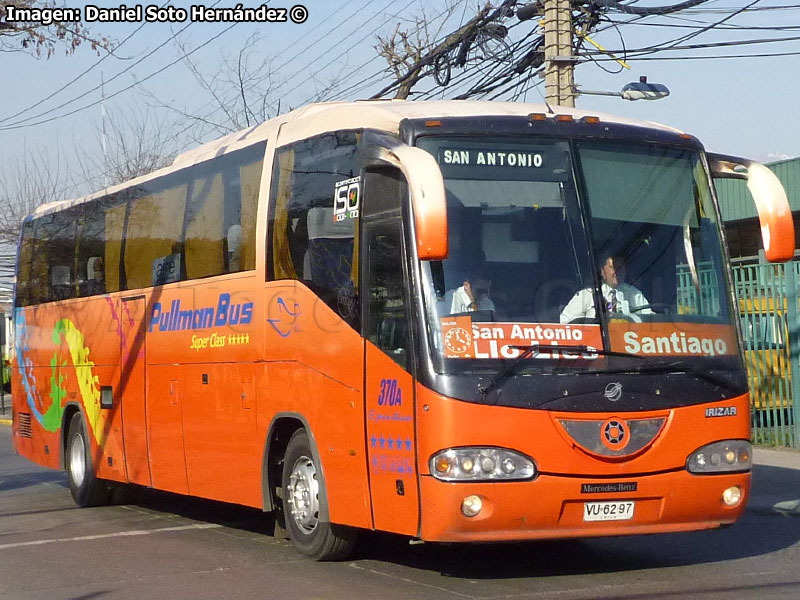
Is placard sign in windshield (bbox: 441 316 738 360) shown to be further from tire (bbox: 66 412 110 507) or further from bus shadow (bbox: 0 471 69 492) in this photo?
bus shadow (bbox: 0 471 69 492)

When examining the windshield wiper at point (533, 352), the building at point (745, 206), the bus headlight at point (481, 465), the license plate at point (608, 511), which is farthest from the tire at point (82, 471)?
the building at point (745, 206)

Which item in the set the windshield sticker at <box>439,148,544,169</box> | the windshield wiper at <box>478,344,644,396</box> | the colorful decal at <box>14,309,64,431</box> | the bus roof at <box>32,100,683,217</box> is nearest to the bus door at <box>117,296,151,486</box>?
the colorful decal at <box>14,309,64,431</box>

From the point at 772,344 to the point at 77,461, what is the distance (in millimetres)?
8693

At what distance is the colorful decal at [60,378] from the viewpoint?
14.0 meters

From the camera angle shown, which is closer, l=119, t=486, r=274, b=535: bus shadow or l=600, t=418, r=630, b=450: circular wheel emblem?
l=600, t=418, r=630, b=450: circular wheel emblem

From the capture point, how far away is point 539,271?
7.91m

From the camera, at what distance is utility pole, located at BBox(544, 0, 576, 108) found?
17750 mm

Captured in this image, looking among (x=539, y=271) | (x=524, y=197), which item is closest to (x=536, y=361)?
(x=539, y=271)

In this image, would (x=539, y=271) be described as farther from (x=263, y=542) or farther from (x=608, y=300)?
(x=263, y=542)

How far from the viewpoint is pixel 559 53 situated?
702 inches

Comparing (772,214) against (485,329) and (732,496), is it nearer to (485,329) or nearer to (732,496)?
(732,496)

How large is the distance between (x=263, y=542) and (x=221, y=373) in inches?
58.3

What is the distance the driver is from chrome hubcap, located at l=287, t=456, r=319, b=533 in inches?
95.3

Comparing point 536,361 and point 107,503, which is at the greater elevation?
point 536,361
